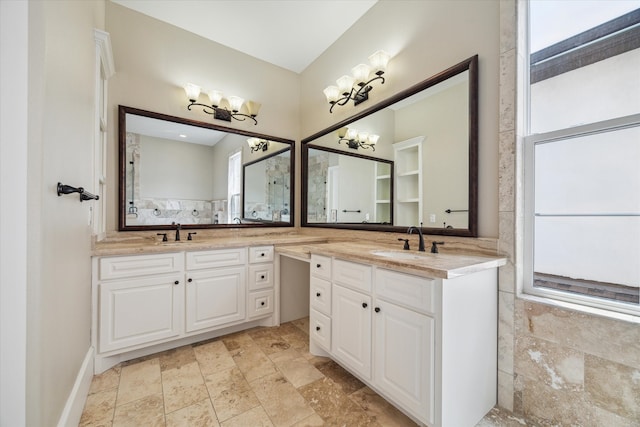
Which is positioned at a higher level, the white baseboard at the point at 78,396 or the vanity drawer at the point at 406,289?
the vanity drawer at the point at 406,289

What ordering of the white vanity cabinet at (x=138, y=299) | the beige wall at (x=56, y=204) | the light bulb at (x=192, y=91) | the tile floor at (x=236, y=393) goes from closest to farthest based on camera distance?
the beige wall at (x=56, y=204), the tile floor at (x=236, y=393), the white vanity cabinet at (x=138, y=299), the light bulb at (x=192, y=91)

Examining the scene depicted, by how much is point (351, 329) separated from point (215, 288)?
1.23 m

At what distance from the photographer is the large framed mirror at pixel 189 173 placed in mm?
2275

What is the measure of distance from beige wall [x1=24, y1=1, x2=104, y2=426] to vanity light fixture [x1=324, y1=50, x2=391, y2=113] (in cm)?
190

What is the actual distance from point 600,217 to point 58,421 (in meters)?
2.65

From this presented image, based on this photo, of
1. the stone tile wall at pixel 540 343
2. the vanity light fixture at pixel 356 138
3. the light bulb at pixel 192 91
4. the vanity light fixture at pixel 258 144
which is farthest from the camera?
the vanity light fixture at pixel 258 144

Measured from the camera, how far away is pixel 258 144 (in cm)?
301

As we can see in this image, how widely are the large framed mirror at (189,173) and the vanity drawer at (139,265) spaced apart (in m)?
0.53

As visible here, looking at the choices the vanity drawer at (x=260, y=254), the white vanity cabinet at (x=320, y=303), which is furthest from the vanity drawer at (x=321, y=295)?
the vanity drawer at (x=260, y=254)

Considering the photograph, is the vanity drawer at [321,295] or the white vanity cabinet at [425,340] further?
the vanity drawer at [321,295]

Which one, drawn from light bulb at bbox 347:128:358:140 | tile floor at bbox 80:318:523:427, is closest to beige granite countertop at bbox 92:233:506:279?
tile floor at bbox 80:318:523:427

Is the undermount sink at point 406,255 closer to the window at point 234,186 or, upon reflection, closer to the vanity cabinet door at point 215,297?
the vanity cabinet door at point 215,297

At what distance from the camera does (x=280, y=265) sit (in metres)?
2.61

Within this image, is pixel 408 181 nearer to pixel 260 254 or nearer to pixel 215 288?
pixel 260 254
